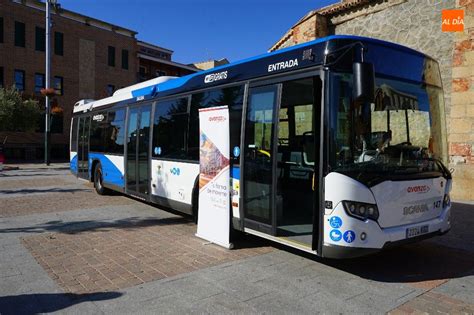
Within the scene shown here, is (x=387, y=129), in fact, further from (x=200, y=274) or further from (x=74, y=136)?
(x=74, y=136)

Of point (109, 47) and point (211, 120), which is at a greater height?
point (109, 47)

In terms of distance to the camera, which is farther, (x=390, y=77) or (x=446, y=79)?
(x=446, y=79)

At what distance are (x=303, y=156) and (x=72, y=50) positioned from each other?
118ft

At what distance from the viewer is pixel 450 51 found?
11.7 meters

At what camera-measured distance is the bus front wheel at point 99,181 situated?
39.5ft

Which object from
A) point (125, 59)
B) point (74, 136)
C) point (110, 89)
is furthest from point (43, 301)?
point (125, 59)

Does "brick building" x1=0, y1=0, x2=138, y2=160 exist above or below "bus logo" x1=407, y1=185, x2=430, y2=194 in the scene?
above

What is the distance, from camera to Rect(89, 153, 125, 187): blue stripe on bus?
10.6 m

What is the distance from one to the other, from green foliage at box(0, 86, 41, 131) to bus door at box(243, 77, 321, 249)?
26.9 meters

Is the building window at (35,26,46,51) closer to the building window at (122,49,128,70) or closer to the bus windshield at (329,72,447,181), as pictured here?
the building window at (122,49,128,70)

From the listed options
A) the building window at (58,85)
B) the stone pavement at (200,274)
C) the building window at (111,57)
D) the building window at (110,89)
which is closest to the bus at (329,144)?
the stone pavement at (200,274)

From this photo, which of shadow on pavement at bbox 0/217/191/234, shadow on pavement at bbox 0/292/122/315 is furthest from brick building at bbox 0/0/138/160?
shadow on pavement at bbox 0/292/122/315

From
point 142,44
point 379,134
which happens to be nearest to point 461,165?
point 379,134

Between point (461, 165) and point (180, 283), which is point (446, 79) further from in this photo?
point (180, 283)
